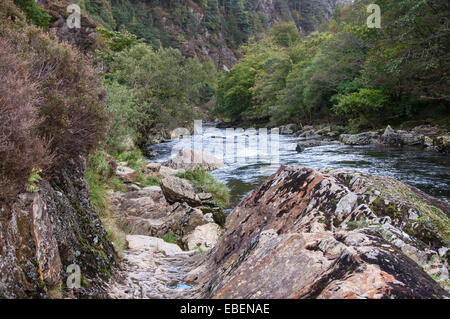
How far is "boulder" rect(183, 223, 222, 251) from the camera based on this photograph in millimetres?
6228

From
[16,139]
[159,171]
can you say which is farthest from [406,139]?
[16,139]

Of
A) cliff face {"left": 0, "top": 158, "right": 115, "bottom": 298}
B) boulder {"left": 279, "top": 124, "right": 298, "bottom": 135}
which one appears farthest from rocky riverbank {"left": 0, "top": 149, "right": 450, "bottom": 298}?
boulder {"left": 279, "top": 124, "right": 298, "bottom": 135}

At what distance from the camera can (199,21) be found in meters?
108

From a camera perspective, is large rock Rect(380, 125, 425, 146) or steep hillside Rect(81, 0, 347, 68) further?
steep hillside Rect(81, 0, 347, 68)

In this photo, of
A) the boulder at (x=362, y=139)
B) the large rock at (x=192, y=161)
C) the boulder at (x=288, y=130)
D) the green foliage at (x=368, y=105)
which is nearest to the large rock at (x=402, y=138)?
the boulder at (x=362, y=139)

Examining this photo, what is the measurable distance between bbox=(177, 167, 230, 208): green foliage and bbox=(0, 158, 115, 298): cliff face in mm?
6852

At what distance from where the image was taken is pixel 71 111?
398 cm

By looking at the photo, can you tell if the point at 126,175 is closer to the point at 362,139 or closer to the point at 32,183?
the point at 32,183

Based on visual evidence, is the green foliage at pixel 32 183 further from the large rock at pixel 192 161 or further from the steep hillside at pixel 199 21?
the steep hillside at pixel 199 21

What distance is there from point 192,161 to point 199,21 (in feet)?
341

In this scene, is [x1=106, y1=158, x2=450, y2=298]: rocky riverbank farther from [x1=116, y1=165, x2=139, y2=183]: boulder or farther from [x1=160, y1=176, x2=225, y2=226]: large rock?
[x1=116, y1=165, x2=139, y2=183]: boulder

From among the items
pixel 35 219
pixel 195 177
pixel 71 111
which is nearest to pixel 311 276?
pixel 35 219

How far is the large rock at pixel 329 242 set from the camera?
6.77ft
